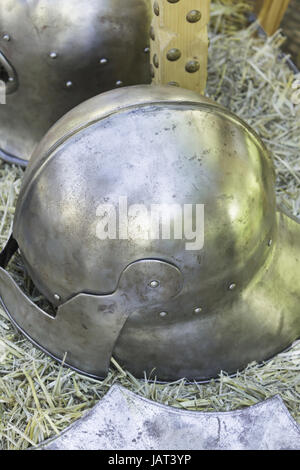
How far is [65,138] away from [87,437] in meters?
0.64

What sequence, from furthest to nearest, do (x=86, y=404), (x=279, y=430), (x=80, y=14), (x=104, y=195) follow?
1. (x=80, y=14)
2. (x=86, y=404)
3. (x=279, y=430)
4. (x=104, y=195)

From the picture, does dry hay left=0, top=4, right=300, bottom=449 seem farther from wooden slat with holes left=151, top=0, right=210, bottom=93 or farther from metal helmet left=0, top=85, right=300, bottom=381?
wooden slat with holes left=151, top=0, right=210, bottom=93

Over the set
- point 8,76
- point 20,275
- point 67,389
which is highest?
point 8,76

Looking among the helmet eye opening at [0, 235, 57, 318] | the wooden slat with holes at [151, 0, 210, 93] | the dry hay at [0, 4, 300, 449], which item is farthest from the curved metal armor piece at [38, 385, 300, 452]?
the wooden slat with holes at [151, 0, 210, 93]

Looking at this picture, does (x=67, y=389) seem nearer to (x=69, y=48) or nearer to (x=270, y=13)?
(x=69, y=48)

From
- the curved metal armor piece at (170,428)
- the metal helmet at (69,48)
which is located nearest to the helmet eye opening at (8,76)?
the metal helmet at (69,48)

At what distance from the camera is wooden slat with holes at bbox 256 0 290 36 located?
8.07 feet

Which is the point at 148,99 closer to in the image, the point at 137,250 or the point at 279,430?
the point at 137,250

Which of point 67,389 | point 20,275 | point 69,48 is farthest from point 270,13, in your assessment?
point 67,389

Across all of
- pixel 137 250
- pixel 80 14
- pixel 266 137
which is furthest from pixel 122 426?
pixel 266 137

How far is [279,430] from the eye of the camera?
1.32 metres

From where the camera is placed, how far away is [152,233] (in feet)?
3.99

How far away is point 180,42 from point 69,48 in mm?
390

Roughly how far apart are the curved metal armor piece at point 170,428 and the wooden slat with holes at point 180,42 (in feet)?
2.62
